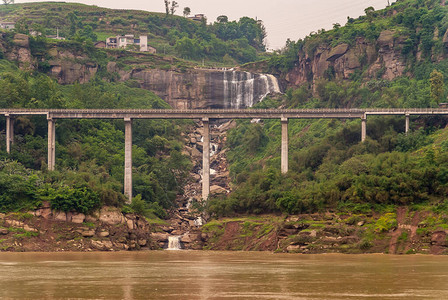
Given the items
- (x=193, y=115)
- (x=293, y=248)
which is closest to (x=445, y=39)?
(x=193, y=115)

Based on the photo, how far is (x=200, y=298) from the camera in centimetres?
5188

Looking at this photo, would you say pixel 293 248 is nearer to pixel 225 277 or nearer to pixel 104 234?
pixel 104 234

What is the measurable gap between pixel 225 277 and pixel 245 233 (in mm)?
35670

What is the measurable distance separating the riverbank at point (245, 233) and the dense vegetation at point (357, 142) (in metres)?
2.46

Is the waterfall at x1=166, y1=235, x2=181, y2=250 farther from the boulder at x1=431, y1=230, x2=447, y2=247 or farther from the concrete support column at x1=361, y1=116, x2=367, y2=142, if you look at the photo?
the boulder at x1=431, y1=230, x2=447, y2=247

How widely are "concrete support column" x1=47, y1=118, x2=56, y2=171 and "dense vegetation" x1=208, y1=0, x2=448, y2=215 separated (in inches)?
849

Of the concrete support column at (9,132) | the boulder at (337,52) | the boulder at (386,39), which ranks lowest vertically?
the concrete support column at (9,132)

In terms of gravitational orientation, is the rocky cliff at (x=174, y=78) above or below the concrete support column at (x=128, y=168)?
above

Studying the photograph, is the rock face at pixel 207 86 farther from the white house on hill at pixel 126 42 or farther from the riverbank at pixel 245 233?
the riverbank at pixel 245 233

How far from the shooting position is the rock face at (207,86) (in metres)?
167

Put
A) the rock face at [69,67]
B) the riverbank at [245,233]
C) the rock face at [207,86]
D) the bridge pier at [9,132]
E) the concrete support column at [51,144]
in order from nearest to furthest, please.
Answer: the riverbank at [245,233] → the concrete support column at [51,144] → the bridge pier at [9,132] → the rock face at [69,67] → the rock face at [207,86]

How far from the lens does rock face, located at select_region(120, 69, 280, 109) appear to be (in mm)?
167250

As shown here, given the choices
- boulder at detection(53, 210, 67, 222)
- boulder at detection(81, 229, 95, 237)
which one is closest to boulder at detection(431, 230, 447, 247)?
boulder at detection(81, 229, 95, 237)

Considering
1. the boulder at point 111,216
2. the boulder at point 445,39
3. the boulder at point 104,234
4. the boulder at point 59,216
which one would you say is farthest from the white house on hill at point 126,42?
the boulder at point 104,234
